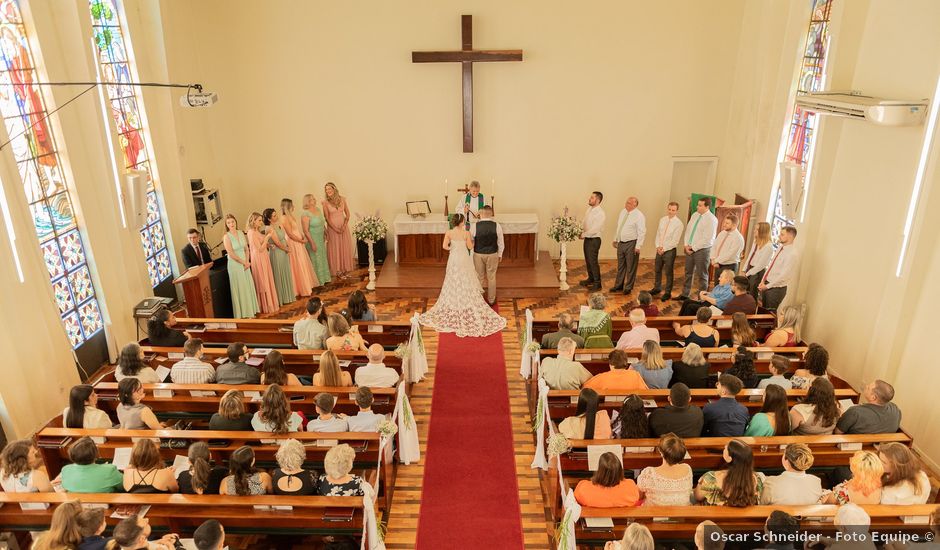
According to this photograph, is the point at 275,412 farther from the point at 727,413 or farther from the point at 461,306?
the point at 461,306

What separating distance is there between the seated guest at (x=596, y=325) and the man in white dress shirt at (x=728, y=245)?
10.0ft

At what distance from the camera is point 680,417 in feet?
17.5

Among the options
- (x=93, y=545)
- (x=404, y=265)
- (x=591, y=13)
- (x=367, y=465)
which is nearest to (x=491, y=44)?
(x=591, y=13)

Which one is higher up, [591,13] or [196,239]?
[591,13]

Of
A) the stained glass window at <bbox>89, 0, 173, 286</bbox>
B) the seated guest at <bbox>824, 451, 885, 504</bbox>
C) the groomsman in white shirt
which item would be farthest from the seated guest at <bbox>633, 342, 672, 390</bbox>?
the stained glass window at <bbox>89, 0, 173, 286</bbox>

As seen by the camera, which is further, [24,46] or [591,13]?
[591,13]

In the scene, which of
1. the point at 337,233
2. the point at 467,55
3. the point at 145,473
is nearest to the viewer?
the point at 145,473

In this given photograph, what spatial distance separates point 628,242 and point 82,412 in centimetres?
792

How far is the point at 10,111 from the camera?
288 inches

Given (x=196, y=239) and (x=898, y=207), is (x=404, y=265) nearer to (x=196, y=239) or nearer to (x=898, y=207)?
(x=196, y=239)

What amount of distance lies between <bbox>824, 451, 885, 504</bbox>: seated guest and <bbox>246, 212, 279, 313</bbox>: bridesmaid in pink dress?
26.4 feet

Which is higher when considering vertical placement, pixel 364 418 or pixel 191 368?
pixel 191 368

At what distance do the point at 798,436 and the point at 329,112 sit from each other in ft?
30.5

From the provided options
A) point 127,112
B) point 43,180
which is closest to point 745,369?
point 43,180
